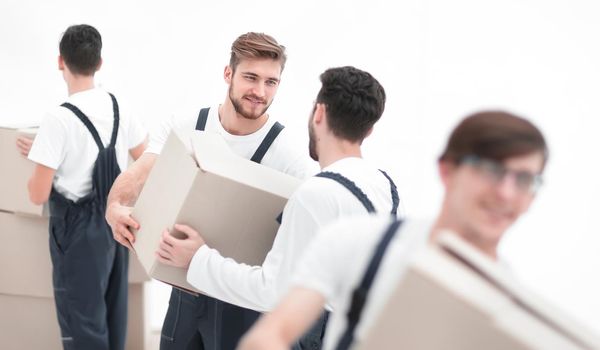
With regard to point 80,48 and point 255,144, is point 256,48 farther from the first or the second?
point 80,48

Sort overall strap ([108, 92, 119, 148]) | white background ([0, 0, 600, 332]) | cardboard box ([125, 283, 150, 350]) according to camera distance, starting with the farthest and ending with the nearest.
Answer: white background ([0, 0, 600, 332]), cardboard box ([125, 283, 150, 350]), overall strap ([108, 92, 119, 148])

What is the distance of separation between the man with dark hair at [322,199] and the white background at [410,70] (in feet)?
6.30

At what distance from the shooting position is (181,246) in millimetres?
1478

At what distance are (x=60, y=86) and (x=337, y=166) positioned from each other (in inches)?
100

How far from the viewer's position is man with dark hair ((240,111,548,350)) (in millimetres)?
853

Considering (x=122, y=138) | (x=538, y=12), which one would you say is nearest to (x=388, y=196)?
(x=122, y=138)

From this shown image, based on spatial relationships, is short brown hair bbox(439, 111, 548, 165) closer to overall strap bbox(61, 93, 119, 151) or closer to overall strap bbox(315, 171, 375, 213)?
overall strap bbox(315, 171, 375, 213)

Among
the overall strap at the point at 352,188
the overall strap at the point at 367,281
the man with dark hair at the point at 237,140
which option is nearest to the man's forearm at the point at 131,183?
the man with dark hair at the point at 237,140

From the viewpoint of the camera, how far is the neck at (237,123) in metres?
1.96

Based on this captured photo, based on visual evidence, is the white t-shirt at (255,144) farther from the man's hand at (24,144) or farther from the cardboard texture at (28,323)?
the cardboard texture at (28,323)

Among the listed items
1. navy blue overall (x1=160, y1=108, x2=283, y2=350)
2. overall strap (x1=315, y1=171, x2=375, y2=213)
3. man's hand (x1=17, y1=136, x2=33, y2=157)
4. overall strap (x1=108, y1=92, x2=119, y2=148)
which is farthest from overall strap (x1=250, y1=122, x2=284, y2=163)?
man's hand (x1=17, y1=136, x2=33, y2=157)

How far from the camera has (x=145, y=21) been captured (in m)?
3.51

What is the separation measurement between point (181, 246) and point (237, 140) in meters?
0.53

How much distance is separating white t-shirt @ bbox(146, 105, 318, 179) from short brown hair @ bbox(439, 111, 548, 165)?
3.41 ft
